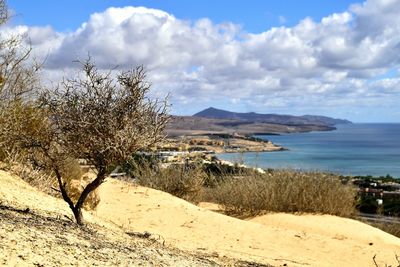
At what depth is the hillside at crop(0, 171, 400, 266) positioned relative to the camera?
6.13 meters

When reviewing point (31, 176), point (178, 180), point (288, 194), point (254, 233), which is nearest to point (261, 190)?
point (288, 194)

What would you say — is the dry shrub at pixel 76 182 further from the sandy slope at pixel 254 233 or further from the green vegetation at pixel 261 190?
the green vegetation at pixel 261 190

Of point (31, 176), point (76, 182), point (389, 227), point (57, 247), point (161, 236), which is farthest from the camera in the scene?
point (389, 227)

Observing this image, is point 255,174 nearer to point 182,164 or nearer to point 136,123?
point 182,164

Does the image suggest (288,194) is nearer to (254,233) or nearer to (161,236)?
(254,233)

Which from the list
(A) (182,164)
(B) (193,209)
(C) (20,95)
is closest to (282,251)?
(B) (193,209)

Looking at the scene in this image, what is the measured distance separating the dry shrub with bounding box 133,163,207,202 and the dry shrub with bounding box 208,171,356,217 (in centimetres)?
113

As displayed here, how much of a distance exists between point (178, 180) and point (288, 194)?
13.6 ft

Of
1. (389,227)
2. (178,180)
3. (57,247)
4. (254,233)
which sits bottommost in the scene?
(389,227)

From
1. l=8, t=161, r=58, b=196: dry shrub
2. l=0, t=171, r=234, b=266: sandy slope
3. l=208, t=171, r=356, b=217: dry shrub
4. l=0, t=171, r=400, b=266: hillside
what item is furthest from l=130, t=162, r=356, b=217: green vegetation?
l=0, t=171, r=234, b=266: sandy slope

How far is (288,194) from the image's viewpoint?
17609mm

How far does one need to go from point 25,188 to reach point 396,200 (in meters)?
23.4

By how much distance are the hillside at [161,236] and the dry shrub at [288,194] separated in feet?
2.42

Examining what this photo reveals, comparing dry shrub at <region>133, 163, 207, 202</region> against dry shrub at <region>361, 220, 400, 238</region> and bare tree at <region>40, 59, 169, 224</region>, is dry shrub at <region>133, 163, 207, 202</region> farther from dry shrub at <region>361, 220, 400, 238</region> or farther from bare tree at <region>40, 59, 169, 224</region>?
bare tree at <region>40, 59, 169, 224</region>
